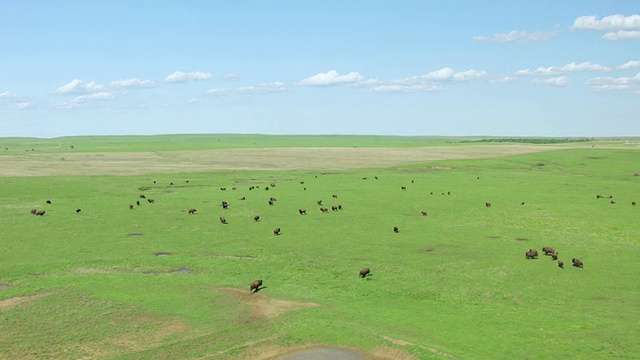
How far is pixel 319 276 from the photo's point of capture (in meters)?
28.3

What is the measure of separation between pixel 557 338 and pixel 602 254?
1485 centimetres

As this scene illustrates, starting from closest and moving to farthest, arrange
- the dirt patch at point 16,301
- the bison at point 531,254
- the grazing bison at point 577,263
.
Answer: the dirt patch at point 16,301
the grazing bison at point 577,263
the bison at point 531,254

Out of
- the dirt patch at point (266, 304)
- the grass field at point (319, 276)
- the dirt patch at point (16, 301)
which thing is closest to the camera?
the grass field at point (319, 276)

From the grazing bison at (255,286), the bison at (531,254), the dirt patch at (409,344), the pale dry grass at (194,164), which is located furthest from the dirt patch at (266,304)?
the pale dry grass at (194,164)

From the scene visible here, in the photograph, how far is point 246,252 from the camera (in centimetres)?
3338

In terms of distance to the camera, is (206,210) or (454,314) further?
(206,210)

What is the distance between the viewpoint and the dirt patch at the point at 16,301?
23516mm

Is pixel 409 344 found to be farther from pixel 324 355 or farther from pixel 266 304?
pixel 266 304

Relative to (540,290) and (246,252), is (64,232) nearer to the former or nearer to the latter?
(246,252)

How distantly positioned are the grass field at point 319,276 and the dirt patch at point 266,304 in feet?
0.43

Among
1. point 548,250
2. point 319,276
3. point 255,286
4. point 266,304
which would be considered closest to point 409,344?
point 266,304

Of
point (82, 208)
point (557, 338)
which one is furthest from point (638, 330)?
point (82, 208)

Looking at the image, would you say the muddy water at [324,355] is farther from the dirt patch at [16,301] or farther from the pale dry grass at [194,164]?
the pale dry grass at [194,164]

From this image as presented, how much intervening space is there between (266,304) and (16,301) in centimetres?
1069
